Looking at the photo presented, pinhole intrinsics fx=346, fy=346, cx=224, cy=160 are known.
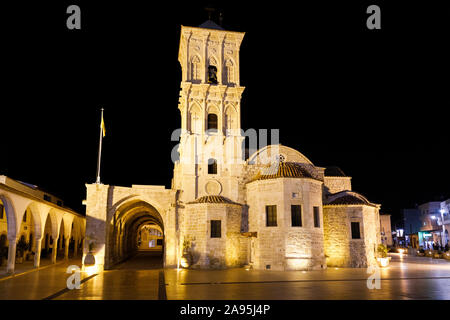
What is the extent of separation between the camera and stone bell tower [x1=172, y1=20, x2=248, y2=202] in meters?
25.7

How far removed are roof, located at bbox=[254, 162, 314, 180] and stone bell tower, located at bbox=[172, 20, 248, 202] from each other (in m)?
2.54

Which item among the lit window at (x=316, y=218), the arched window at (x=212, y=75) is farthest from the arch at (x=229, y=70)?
the lit window at (x=316, y=218)

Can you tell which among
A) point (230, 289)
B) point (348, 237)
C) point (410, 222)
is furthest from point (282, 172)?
point (410, 222)

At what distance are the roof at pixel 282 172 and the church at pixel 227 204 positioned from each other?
0.09 meters

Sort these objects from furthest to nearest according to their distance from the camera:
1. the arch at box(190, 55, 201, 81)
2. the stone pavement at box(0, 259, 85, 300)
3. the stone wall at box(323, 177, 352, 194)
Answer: the stone wall at box(323, 177, 352, 194), the arch at box(190, 55, 201, 81), the stone pavement at box(0, 259, 85, 300)

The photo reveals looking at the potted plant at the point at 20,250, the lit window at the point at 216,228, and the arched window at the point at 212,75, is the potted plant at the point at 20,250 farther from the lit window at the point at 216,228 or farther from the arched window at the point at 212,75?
the arched window at the point at 212,75

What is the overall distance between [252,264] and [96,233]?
1057cm

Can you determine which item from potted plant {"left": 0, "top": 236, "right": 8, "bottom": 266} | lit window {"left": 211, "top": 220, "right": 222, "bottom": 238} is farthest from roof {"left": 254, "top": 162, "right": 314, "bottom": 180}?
potted plant {"left": 0, "top": 236, "right": 8, "bottom": 266}

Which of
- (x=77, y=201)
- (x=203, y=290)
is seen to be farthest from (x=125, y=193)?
(x=77, y=201)

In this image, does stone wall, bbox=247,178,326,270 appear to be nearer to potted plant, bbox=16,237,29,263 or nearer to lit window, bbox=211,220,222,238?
lit window, bbox=211,220,222,238

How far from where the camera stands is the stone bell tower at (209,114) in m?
25.7

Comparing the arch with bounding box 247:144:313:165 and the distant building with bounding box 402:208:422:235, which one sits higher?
the arch with bounding box 247:144:313:165

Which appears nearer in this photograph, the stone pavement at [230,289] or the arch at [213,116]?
the stone pavement at [230,289]

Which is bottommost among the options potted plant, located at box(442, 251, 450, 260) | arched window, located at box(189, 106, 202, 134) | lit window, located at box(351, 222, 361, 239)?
potted plant, located at box(442, 251, 450, 260)
